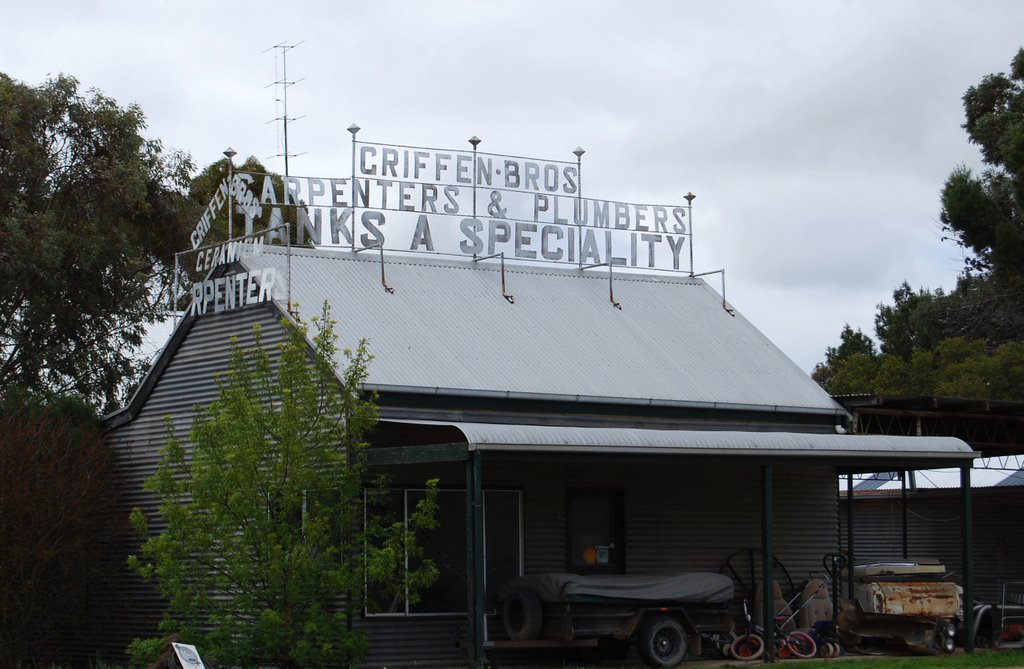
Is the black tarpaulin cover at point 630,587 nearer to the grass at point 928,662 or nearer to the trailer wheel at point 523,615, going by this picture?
the trailer wheel at point 523,615

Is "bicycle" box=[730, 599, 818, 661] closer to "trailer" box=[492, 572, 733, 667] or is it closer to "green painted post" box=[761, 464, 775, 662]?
"trailer" box=[492, 572, 733, 667]

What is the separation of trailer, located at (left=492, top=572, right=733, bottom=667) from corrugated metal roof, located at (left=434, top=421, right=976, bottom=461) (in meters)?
2.14

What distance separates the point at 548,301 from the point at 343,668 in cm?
898

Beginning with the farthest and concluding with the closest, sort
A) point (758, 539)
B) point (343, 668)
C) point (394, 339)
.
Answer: point (758, 539)
point (394, 339)
point (343, 668)

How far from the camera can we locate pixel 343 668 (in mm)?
20734

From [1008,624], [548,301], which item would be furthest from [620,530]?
[1008,624]

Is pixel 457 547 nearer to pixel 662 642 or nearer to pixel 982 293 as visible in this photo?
pixel 662 642

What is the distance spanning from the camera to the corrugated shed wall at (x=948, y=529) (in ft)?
112

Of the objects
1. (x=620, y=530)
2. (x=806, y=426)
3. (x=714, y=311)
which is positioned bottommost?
(x=620, y=530)

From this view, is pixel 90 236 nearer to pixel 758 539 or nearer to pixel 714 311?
pixel 714 311

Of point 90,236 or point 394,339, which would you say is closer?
point 394,339

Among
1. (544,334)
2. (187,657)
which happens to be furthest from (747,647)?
(187,657)

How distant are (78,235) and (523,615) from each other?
626 inches

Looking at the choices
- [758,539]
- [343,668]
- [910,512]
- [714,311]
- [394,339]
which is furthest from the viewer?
[910,512]
